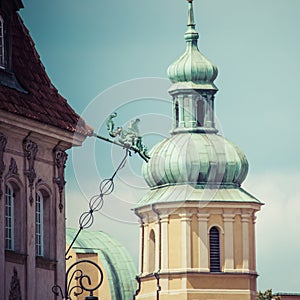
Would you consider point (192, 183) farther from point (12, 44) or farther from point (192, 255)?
point (12, 44)

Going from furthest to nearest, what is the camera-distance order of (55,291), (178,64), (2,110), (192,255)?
(178,64) → (192,255) → (55,291) → (2,110)

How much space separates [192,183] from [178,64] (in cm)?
790

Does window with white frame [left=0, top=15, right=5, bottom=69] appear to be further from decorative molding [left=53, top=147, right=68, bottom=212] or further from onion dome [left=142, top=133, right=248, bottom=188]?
onion dome [left=142, top=133, right=248, bottom=188]

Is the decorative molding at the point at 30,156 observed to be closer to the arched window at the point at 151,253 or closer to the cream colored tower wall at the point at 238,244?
the cream colored tower wall at the point at 238,244

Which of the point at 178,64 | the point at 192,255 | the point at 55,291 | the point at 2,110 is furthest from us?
the point at 178,64

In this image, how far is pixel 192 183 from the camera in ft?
372

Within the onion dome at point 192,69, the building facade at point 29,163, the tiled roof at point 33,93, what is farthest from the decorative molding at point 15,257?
the onion dome at point 192,69

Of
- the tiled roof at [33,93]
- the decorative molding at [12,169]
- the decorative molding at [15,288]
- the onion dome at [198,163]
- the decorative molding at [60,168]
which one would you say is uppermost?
the onion dome at [198,163]

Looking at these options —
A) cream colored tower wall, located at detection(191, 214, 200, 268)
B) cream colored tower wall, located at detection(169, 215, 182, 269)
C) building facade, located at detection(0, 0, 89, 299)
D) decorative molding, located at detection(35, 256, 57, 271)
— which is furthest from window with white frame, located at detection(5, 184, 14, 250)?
cream colored tower wall, located at detection(169, 215, 182, 269)

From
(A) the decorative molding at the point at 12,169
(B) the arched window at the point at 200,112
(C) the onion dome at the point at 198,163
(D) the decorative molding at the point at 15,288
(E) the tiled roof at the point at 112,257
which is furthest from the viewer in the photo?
(B) the arched window at the point at 200,112

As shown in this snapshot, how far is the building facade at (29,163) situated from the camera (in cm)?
4338

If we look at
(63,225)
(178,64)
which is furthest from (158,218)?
(63,225)

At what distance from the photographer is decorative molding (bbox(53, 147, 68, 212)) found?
46094 mm

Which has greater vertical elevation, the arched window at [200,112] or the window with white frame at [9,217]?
the arched window at [200,112]
